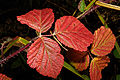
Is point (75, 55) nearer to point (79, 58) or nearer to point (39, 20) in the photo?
point (79, 58)

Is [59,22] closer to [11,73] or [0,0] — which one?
[11,73]

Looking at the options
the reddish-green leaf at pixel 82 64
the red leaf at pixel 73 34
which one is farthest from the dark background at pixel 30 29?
the red leaf at pixel 73 34

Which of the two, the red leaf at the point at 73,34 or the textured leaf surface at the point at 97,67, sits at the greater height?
the red leaf at the point at 73,34

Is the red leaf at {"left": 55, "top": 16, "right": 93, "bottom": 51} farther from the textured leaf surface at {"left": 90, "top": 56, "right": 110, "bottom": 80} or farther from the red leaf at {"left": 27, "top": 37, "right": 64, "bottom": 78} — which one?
the textured leaf surface at {"left": 90, "top": 56, "right": 110, "bottom": 80}

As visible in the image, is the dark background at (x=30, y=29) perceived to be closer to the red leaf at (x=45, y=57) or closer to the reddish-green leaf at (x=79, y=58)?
the reddish-green leaf at (x=79, y=58)

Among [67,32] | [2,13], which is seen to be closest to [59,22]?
[67,32]

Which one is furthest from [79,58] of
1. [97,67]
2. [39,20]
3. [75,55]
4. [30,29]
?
[30,29]
